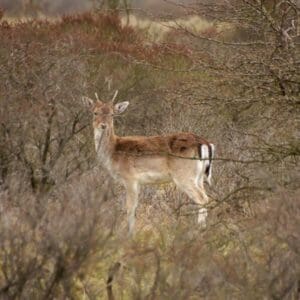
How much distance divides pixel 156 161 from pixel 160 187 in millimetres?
2159

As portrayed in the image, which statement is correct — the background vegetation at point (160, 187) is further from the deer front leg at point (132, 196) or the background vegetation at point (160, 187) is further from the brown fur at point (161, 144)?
the brown fur at point (161, 144)

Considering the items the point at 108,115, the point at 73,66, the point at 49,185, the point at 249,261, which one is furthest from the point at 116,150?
the point at 249,261

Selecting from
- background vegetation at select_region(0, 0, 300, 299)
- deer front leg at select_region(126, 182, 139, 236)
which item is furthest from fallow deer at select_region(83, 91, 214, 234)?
background vegetation at select_region(0, 0, 300, 299)

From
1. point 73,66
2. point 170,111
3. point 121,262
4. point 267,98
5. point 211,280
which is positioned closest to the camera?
point 211,280

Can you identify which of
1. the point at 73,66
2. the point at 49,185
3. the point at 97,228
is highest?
the point at 97,228

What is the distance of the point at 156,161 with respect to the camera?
12.6m

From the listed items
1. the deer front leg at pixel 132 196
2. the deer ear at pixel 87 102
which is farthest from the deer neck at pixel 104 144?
the deer front leg at pixel 132 196

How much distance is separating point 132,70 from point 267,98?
411 inches

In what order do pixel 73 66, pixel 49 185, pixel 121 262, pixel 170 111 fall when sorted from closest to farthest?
pixel 121 262, pixel 49 185, pixel 73 66, pixel 170 111

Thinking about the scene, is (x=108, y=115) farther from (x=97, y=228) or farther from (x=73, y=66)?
(x=97, y=228)

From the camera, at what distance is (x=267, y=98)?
945 cm

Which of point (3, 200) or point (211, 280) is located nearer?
point (211, 280)

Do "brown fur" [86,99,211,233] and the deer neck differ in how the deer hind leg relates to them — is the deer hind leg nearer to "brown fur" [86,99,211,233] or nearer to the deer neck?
"brown fur" [86,99,211,233]

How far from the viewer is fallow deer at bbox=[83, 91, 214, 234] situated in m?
12.3
